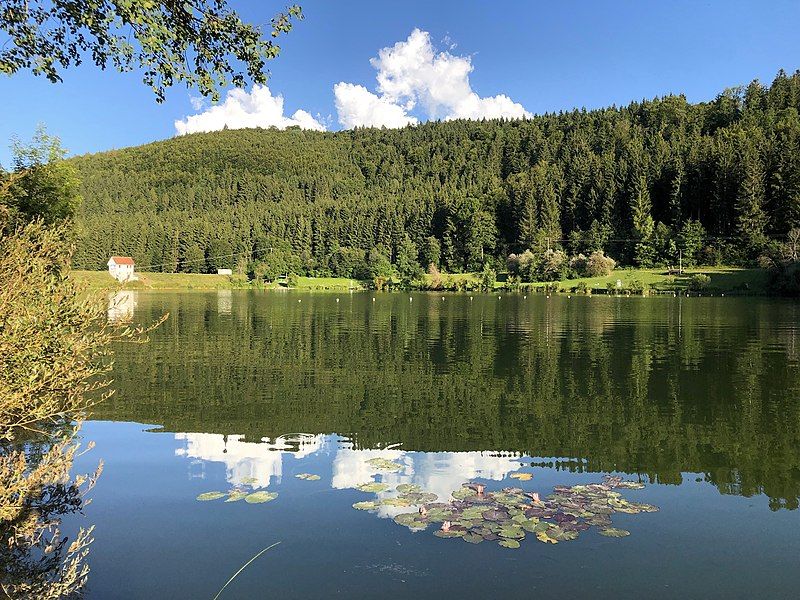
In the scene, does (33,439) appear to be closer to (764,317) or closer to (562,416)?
(562,416)

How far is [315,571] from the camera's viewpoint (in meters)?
9.48

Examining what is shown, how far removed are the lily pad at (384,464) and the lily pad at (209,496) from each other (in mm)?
3615

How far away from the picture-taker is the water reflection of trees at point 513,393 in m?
16.1

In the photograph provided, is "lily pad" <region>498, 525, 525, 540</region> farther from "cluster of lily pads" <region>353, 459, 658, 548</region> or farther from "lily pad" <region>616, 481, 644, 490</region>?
"lily pad" <region>616, 481, 644, 490</region>

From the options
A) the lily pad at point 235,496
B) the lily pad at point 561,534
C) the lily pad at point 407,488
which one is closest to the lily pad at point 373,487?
the lily pad at point 407,488

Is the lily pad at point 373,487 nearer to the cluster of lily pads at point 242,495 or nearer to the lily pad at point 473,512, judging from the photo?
the cluster of lily pads at point 242,495

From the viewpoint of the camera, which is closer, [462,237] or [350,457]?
[350,457]

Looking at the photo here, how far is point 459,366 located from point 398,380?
4.74m

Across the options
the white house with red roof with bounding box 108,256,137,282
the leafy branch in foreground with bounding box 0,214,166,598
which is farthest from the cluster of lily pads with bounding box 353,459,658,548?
the white house with red roof with bounding box 108,256,137,282

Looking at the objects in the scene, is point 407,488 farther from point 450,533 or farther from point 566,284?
point 566,284

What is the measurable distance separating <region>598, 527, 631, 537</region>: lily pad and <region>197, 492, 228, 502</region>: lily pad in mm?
7672

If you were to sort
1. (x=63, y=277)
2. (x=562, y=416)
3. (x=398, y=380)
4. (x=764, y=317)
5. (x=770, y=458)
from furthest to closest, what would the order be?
(x=764, y=317)
(x=398, y=380)
(x=562, y=416)
(x=770, y=458)
(x=63, y=277)

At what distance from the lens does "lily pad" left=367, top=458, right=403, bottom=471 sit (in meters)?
14.2

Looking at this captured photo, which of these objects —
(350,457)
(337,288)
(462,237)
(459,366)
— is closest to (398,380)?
(459,366)
